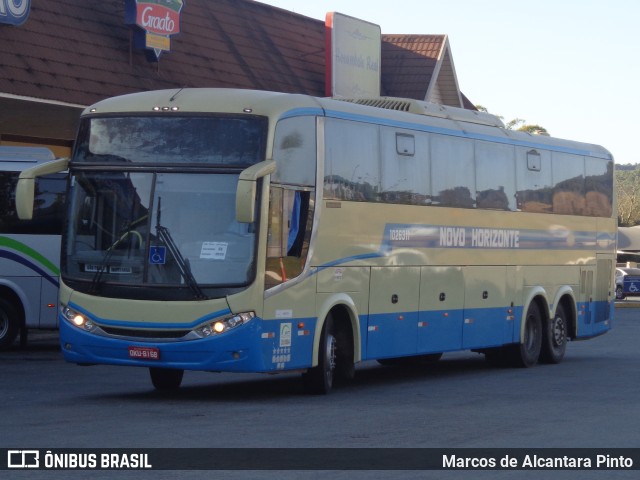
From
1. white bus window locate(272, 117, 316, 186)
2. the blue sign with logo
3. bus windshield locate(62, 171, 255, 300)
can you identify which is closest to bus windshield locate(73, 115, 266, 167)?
bus windshield locate(62, 171, 255, 300)

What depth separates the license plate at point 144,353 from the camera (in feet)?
48.2

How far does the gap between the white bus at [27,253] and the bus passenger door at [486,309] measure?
7.60 metres

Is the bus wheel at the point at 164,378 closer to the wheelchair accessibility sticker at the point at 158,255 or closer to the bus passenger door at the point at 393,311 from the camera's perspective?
the wheelchair accessibility sticker at the point at 158,255

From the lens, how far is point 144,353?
1473cm

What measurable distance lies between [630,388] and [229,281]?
6004mm

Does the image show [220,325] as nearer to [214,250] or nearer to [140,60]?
[214,250]

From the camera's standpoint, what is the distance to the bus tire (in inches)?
915

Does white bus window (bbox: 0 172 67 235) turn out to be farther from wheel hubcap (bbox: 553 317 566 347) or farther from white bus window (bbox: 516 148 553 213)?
wheel hubcap (bbox: 553 317 566 347)

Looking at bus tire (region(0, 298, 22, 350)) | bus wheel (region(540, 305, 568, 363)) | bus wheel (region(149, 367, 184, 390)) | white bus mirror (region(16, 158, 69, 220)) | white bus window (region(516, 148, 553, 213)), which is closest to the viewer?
white bus mirror (region(16, 158, 69, 220))

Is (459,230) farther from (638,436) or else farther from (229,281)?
(638,436)

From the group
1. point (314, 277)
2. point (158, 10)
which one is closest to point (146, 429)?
point (314, 277)

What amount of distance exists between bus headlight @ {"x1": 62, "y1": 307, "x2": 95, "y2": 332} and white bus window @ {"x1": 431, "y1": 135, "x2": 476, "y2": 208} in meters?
5.60

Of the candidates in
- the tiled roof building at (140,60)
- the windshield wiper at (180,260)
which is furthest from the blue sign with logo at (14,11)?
the windshield wiper at (180,260)

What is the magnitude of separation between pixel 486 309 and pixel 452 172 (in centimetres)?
229
